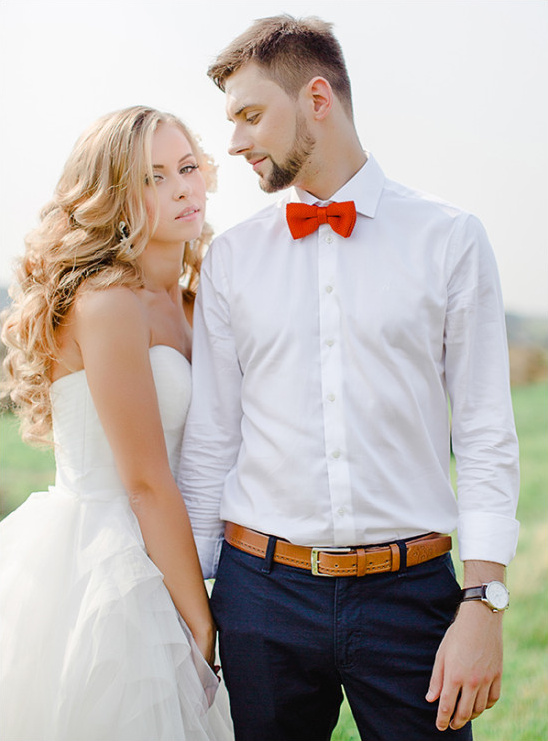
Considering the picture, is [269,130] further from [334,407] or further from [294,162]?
[334,407]

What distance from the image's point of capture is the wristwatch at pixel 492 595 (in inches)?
64.6

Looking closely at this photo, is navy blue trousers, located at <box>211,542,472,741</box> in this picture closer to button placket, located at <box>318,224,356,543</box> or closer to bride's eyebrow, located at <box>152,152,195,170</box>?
button placket, located at <box>318,224,356,543</box>

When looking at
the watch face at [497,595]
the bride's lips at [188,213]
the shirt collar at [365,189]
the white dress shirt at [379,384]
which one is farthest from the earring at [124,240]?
the watch face at [497,595]

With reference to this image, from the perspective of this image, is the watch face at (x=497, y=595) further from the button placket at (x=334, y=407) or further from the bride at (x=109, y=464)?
the bride at (x=109, y=464)

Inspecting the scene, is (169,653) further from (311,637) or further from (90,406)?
(90,406)

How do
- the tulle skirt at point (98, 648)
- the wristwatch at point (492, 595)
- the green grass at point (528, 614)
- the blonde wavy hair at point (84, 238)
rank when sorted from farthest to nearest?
the green grass at point (528, 614) → the blonde wavy hair at point (84, 238) → the tulle skirt at point (98, 648) → the wristwatch at point (492, 595)

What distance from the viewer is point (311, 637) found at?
1703 mm

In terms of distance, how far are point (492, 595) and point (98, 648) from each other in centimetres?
89

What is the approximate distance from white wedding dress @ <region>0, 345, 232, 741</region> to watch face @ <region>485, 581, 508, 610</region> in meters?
0.70

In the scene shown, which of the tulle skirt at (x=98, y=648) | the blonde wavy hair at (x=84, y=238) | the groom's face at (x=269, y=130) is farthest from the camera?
the blonde wavy hair at (x=84, y=238)

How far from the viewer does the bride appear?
1782 mm

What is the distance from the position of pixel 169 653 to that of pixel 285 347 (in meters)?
0.77

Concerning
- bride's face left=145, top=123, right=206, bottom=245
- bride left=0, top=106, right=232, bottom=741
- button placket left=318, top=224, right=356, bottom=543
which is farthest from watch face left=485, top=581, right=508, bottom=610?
bride's face left=145, top=123, right=206, bottom=245

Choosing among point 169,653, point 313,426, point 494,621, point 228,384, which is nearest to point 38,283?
point 228,384
